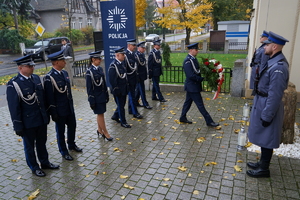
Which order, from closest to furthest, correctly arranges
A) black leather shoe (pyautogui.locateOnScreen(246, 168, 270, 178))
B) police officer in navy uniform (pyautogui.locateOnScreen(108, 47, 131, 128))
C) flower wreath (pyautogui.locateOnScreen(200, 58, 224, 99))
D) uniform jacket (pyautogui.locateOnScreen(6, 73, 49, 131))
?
uniform jacket (pyautogui.locateOnScreen(6, 73, 49, 131)) → black leather shoe (pyautogui.locateOnScreen(246, 168, 270, 178)) → police officer in navy uniform (pyautogui.locateOnScreen(108, 47, 131, 128)) → flower wreath (pyautogui.locateOnScreen(200, 58, 224, 99))

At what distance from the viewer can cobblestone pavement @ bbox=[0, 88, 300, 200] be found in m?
4.06

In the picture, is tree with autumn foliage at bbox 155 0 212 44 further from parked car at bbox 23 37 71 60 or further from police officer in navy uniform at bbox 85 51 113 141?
police officer in navy uniform at bbox 85 51 113 141

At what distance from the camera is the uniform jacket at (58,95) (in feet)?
15.4

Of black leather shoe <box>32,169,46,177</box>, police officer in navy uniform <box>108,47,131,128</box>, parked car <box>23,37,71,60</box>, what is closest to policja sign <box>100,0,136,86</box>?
police officer in navy uniform <box>108,47,131,128</box>

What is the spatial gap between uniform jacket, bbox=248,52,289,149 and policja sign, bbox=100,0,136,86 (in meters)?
5.97

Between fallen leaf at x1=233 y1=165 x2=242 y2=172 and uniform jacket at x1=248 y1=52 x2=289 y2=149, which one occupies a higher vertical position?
uniform jacket at x1=248 y1=52 x2=289 y2=149

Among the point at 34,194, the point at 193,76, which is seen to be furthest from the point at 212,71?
the point at 34,194

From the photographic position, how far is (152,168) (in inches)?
187

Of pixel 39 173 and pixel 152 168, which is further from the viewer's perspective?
pixel 152 168

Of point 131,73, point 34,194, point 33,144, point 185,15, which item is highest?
point 185,15

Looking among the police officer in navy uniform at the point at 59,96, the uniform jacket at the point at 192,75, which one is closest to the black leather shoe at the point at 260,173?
the uniform jacket at the point at 192,75

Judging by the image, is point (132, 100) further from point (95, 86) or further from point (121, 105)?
point (95, 86)

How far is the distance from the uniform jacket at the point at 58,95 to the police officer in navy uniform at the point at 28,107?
0.16 metres

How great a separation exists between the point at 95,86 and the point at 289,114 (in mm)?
4190
